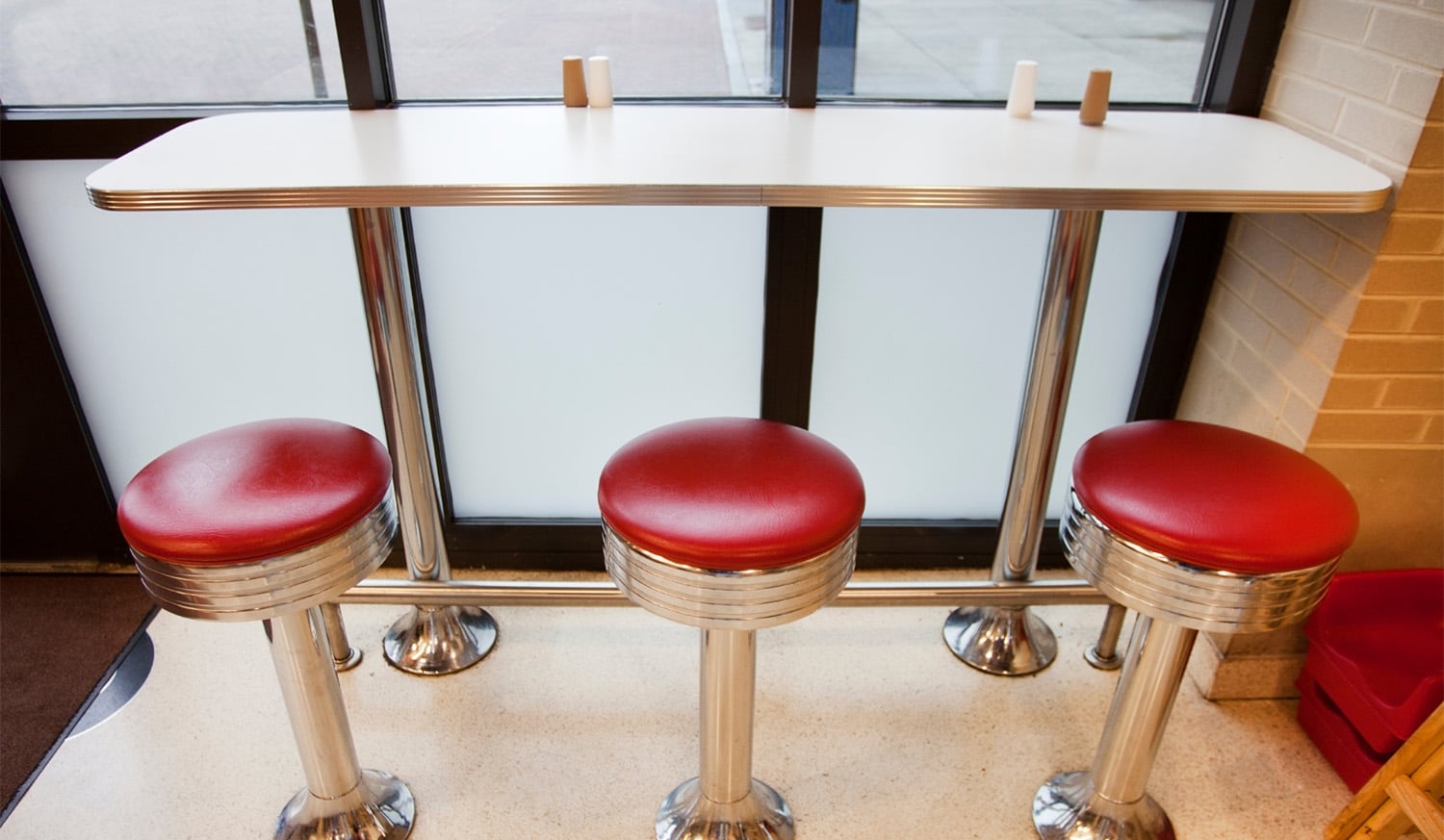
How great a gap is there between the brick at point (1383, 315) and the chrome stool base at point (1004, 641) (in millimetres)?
949

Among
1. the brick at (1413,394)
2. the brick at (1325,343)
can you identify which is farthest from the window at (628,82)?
the brick at (1413,394)

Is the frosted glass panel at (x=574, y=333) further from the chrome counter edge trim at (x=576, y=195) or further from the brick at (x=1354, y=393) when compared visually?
the brick at (x=1354, y=393)

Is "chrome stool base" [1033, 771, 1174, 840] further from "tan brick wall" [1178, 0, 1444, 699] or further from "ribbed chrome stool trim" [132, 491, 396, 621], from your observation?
"ribbed chrome stool trim" [132, 491, 396, 621]

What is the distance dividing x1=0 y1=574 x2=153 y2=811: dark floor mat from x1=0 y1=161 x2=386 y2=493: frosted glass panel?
0.36 m

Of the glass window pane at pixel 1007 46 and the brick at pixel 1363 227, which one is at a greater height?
the glass window pane at pixel 1007 46

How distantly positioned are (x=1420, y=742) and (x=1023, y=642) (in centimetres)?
82

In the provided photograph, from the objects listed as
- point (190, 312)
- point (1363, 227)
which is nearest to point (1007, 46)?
point (1363, 227)

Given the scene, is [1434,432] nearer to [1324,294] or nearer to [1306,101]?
[1324,294]

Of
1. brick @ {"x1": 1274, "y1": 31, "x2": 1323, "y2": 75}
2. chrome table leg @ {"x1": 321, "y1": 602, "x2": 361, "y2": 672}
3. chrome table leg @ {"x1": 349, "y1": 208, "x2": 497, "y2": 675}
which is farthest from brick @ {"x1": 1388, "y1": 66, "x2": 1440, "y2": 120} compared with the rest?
chrome table leg @ {"x1": 321, "y1": 602, "x2": 361, "y2": 672}

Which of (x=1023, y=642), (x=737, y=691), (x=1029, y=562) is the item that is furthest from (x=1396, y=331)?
(x=737, y=691)

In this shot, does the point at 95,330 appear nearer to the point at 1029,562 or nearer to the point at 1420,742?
the point at 1029,562

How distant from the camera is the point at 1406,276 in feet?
5.79

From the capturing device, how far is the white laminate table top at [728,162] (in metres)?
1.45

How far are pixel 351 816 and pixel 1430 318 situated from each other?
88.4 inches
